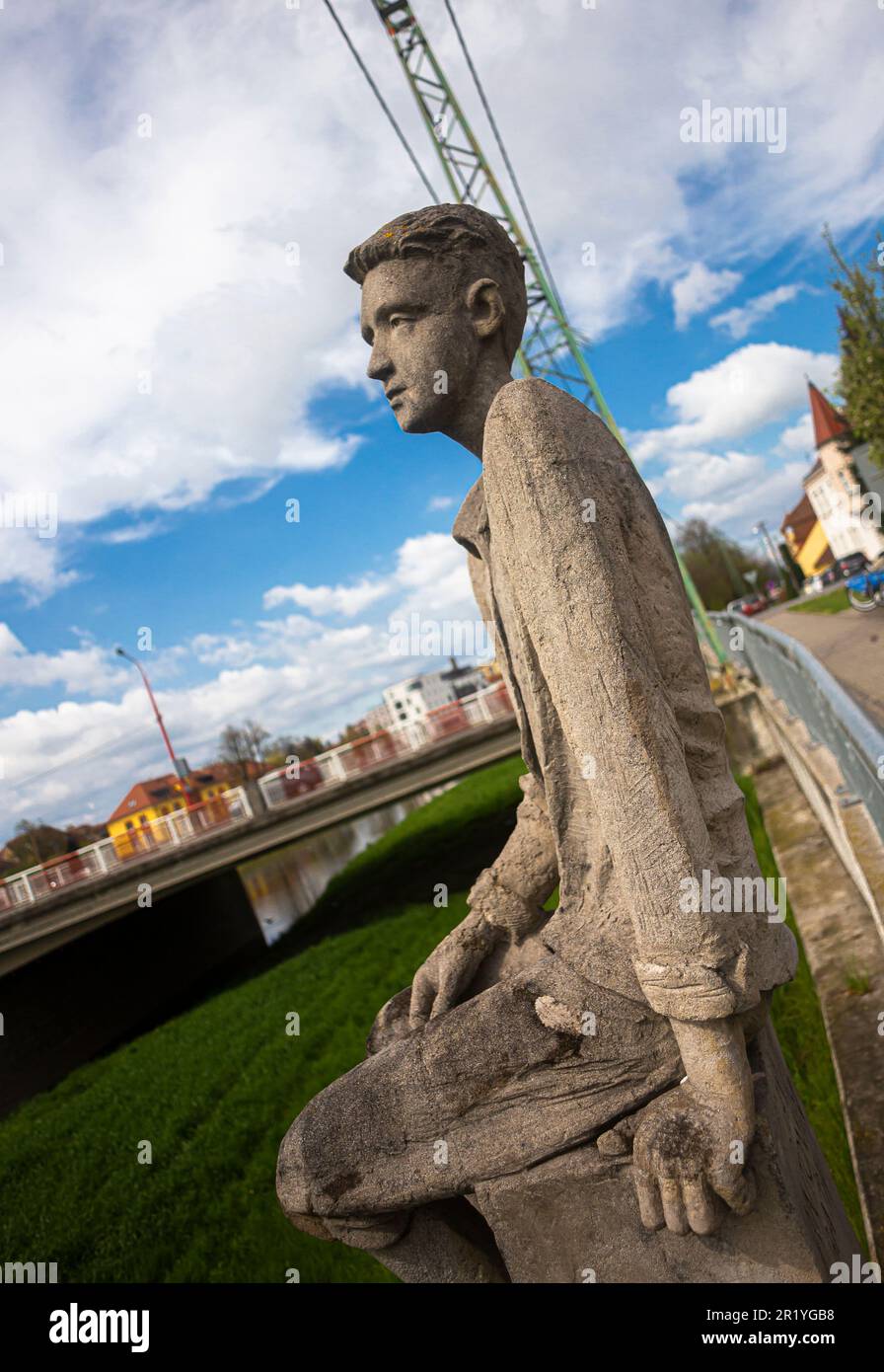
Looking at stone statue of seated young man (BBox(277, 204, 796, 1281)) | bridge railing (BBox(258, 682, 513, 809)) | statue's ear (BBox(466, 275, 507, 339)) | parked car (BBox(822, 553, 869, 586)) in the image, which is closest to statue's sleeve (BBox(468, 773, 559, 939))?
stone statue of seated young man (BBox(277, 204, 796, 1281))

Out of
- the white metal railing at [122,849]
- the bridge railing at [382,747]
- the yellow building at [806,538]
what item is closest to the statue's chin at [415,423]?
the bridge railing at [382,747]

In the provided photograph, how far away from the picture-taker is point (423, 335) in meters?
2.46

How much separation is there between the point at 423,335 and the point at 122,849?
58.6ft

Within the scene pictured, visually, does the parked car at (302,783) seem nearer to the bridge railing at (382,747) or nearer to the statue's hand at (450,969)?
the bridge railing at (382,747)

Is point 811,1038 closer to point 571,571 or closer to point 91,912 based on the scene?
point 571,571

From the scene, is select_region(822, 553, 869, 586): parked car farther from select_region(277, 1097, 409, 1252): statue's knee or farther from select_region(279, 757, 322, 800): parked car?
select_region(277, 1097, 409, 1252): statue's knee

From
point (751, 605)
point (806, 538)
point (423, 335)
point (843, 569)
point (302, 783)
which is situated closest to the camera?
point (423, 335)

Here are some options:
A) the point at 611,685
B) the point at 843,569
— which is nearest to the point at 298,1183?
the point at 611,685

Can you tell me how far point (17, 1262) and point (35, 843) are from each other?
40076mm

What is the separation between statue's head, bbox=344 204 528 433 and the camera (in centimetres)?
246

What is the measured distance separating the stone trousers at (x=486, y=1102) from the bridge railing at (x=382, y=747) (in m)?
16.0

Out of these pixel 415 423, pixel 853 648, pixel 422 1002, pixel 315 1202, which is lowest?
pixel 853 648

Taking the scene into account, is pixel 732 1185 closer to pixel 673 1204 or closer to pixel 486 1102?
pixel 673 1204

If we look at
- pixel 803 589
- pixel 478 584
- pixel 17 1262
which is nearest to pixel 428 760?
Result: pixel 17 1262
